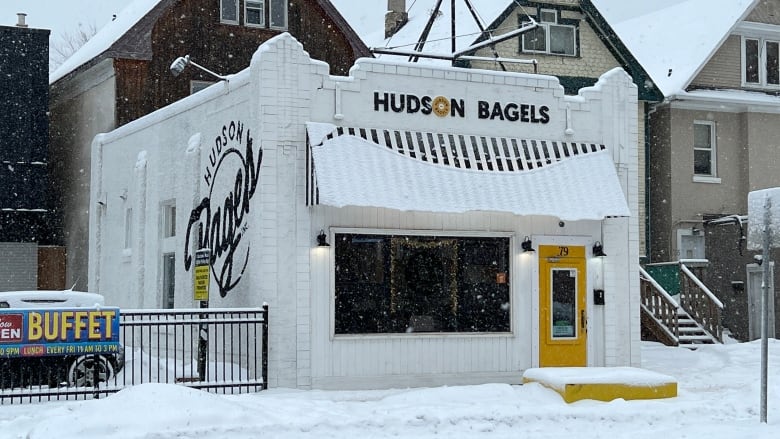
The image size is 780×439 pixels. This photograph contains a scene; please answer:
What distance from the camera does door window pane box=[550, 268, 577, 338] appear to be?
1858 centimetres

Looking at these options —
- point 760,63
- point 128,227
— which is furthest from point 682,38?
point 128,227

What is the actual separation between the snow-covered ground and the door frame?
2.69 meters

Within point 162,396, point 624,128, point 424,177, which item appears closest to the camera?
point 162,396

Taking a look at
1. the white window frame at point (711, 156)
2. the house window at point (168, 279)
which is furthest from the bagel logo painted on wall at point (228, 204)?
the white window frame at point (711, 156)

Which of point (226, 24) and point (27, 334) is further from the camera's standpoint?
point (226, 24)

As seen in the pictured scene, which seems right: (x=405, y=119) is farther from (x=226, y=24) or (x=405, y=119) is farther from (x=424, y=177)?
(x=226, y=24)

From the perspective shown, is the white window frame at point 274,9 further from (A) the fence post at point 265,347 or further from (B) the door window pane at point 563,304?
(A) the fence post at point 265,347

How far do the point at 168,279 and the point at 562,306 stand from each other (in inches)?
302

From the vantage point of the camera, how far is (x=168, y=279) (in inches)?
830

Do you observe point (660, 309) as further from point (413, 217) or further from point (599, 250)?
point (413, 217)

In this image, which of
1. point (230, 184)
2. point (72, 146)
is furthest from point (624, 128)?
point (72, 146)

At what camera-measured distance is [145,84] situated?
90.8 feet

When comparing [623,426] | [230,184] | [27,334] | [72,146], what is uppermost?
[72,146]

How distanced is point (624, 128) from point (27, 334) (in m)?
10.7
